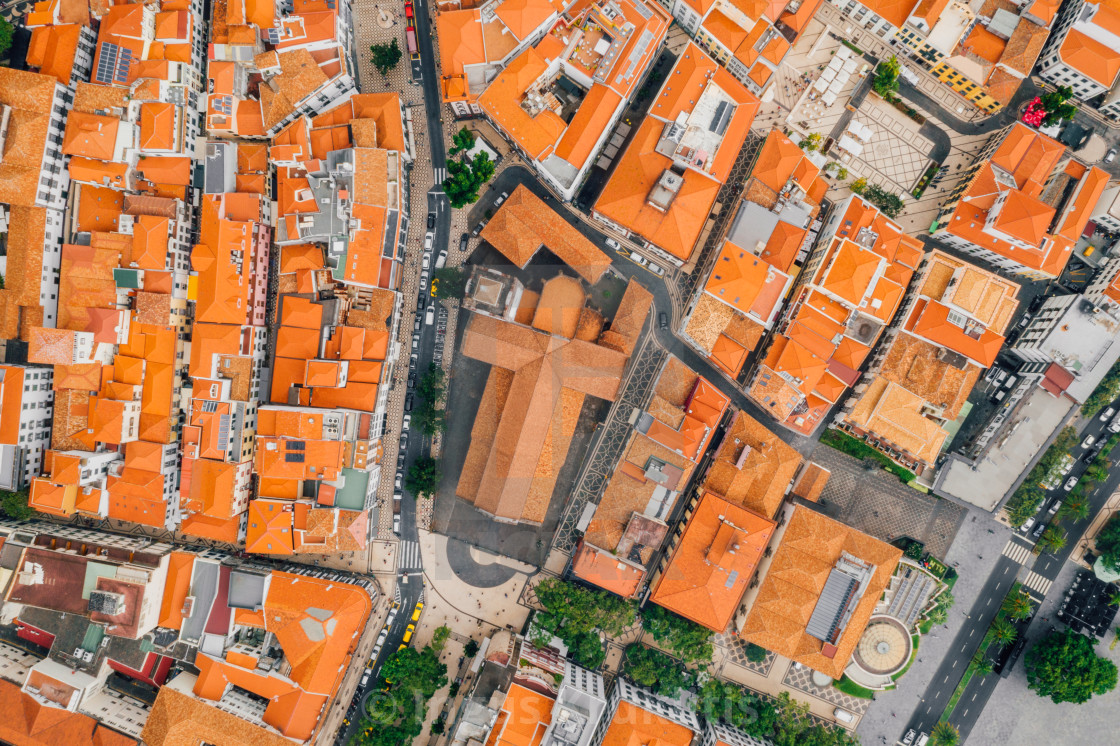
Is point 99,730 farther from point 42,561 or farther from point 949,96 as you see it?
point 949,96

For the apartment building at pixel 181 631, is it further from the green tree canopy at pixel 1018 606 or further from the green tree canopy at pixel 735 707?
the green tree canopy at pixel 1018 606

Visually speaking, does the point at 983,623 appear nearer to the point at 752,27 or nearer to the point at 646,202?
the point at 646,202

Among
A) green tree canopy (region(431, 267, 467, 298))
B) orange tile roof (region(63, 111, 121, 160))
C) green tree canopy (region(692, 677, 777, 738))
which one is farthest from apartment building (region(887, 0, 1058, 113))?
orange tile roof (region(63, 111, 121, 160))

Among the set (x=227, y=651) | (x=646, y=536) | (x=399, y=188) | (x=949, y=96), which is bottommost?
(x=227, y=651)

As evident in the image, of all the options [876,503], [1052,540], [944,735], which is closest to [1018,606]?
[1052,540]

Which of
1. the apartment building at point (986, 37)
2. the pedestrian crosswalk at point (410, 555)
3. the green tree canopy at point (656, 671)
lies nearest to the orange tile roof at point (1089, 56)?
the apartment building at point (986, 37)

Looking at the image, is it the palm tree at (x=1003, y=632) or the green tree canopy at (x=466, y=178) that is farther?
the palm tree at (x=1003, y=632)

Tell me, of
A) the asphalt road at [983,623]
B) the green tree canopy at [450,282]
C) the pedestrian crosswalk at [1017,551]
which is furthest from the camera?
the pedestrian crosswalk at [1017,551]

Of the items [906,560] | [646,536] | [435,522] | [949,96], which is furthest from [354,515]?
[949,96]
